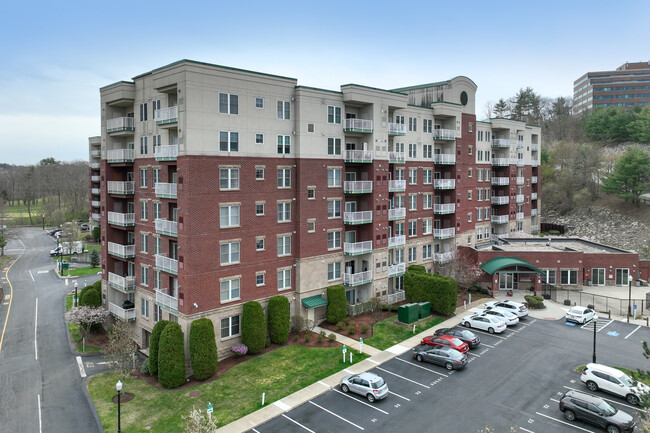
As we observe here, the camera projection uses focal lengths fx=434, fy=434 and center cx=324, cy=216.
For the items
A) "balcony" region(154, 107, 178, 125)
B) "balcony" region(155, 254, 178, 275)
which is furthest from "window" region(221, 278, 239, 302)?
"balcony" region(154, 107, 178, 125)

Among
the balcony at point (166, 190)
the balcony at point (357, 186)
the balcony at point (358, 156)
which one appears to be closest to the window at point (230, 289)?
the balcony at point (166, 190)

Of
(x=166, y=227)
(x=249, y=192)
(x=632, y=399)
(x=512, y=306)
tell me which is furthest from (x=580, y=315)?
(x=166, y=227)

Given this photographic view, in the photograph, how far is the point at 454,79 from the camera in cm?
5212

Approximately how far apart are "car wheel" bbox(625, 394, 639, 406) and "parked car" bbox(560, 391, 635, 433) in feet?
8.30

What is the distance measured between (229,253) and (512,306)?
2758cm

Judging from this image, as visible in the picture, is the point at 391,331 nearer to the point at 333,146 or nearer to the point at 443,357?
the point at 443,357

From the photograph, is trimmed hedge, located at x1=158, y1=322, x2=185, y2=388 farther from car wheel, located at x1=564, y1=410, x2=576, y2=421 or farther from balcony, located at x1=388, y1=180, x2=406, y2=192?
balcony, located at x1=388, y1=180, x2=406, y2=192

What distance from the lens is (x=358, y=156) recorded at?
40688 millimetres

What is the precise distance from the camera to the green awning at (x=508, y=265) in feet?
159

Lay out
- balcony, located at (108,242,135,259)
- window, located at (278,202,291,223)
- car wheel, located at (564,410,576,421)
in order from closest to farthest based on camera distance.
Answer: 1. car wheel, located at (564,410,576,421)
2. window, located at (278,202,291,223)
3. balcony, located at (108,242,135,259)

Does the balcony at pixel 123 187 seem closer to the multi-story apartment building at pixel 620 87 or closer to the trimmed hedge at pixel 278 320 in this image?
the trimmed hedge at pixel 278 320

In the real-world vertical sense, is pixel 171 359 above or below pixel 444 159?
below

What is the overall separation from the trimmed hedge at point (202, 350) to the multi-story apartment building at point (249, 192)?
4.09ft

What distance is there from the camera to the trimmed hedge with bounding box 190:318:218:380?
29.7m
